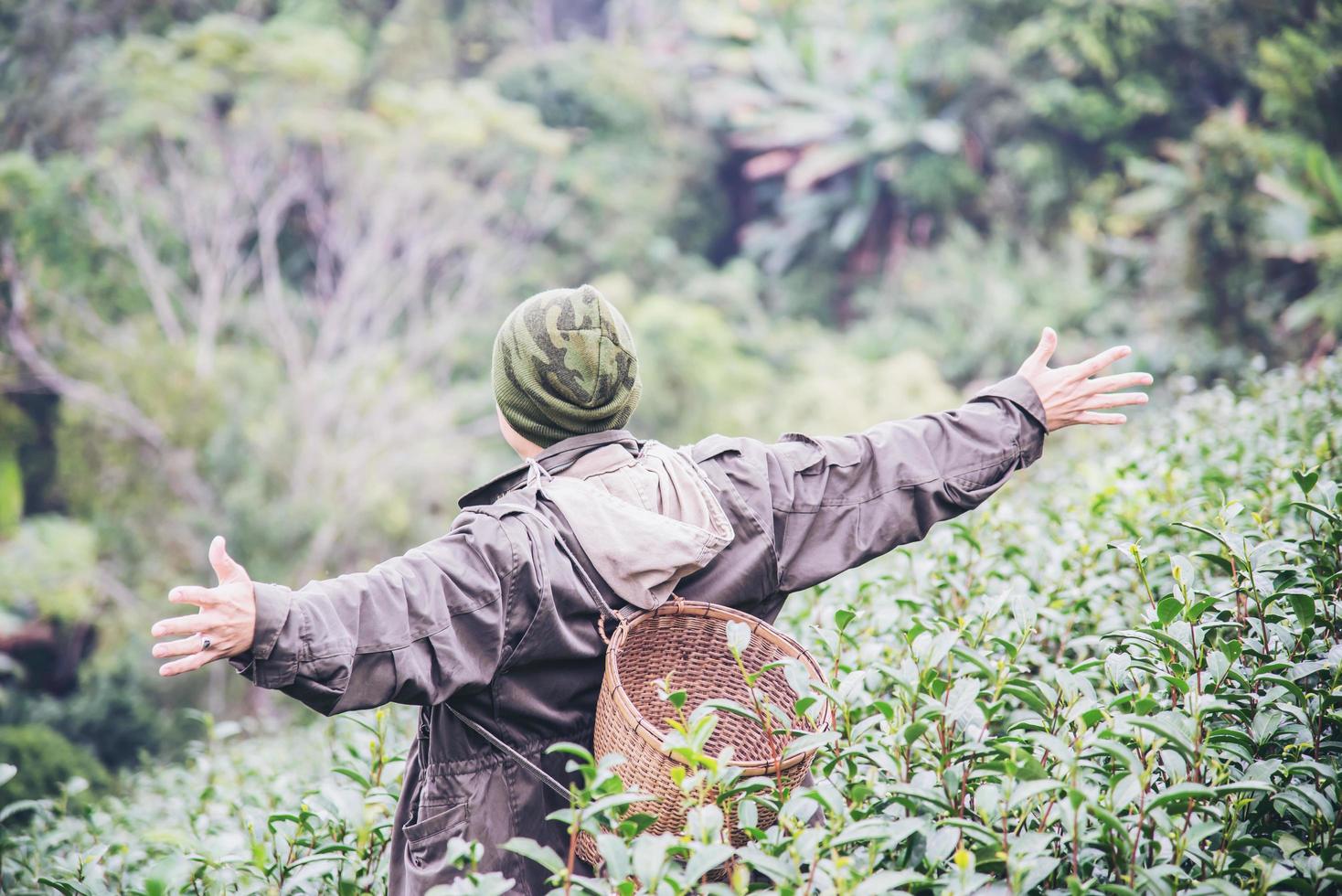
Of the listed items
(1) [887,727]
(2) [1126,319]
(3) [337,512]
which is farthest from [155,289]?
(1) [887,727]

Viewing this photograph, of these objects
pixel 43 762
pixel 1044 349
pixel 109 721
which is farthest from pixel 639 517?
pixel 109 721

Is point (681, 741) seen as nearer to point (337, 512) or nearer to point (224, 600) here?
point (224, 600)

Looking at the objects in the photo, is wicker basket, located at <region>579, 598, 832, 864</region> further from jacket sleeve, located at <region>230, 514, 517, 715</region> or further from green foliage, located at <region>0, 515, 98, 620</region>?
green foliage, located at <region>0, 515, 98, 620</region>

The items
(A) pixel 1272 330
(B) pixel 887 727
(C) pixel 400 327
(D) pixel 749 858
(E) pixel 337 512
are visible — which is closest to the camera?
(D) pixel 749 858

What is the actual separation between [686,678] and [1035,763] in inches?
21.8

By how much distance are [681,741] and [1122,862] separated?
456mm

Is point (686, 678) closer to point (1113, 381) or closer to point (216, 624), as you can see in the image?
point (216, 624)

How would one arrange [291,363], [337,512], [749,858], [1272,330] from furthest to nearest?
[291,363]
[337,512]
[1272,330]
[749,858]

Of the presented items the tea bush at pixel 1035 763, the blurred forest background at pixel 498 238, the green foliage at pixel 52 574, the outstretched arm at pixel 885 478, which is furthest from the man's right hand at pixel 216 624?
the green foliage at pixel 52 574

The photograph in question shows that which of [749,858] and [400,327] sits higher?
[749,858]

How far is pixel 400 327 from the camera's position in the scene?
11.8 metres

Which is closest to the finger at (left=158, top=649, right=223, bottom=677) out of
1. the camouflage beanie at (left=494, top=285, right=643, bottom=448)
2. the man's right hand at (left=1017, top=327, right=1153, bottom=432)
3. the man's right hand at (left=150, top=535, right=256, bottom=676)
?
the man's right hand at (left=150, top=535, right=256, bottom=676)

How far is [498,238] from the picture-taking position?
11.9 m

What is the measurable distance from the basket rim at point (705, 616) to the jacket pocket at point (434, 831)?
269 mm
